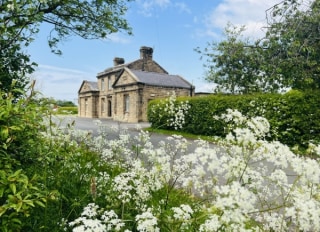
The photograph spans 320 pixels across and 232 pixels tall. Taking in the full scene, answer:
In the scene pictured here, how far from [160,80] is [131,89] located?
382 cm

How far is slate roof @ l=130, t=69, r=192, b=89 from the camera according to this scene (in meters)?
36.5

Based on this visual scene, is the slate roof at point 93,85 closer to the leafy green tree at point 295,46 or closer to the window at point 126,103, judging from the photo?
the window at point 126,103

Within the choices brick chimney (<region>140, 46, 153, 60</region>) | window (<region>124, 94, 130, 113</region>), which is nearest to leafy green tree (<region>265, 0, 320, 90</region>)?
window (<region>124, 94, 130, 113</region>)

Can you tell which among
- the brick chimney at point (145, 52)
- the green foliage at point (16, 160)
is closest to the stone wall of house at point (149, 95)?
the brick chimney at point (145, 52)

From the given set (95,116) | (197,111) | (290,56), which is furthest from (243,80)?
(95,116)

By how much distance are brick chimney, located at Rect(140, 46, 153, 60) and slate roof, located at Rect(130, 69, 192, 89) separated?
5.74 meters

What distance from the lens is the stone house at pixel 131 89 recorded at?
3594cm

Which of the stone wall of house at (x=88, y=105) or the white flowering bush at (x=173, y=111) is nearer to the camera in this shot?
the white flowering bush at (x=173, y=111)

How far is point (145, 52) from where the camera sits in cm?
4441

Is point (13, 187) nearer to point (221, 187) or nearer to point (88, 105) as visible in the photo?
point (221, 187)

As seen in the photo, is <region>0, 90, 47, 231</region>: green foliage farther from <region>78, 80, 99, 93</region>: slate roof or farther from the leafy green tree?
<region>78, 80, 99, 93</region>: slate roof

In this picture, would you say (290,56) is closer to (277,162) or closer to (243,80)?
(243,80)

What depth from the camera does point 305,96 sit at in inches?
630

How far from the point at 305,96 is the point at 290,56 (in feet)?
7.28
